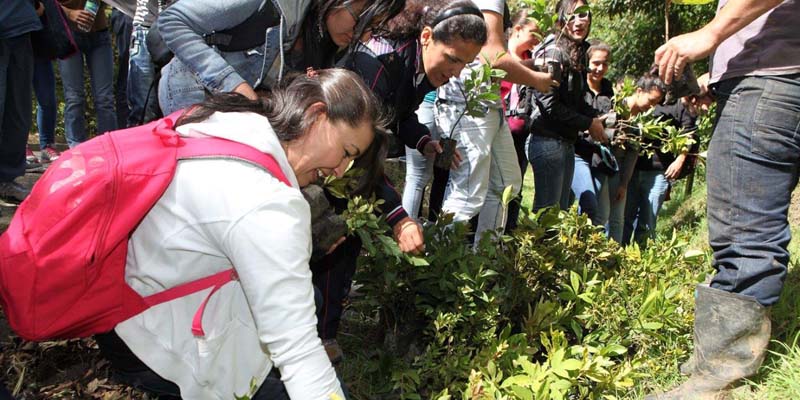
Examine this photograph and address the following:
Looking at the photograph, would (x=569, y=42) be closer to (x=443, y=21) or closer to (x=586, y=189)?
(x=586, y=189)

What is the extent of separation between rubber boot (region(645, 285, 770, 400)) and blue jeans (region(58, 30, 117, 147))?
12.4 ft

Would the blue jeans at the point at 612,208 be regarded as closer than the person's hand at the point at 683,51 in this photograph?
No

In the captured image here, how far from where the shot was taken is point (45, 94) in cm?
423

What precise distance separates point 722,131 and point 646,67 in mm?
9896

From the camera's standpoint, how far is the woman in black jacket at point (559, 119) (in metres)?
3.94

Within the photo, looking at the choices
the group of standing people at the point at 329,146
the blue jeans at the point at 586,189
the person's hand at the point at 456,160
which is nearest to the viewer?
the group of standing people at the point at 329,146

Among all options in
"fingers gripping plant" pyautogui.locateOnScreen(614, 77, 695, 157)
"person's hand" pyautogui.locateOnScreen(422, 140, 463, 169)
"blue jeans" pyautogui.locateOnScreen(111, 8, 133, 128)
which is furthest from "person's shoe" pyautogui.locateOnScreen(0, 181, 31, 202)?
"fingers gripping plant" pyautogui.locateOnScreen(614, 77, 695, 157)

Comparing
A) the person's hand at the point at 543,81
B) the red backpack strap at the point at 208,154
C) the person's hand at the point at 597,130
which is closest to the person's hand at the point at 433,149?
the person's hand at the point at 543,81

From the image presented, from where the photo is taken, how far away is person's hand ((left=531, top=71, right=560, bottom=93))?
11.7ft

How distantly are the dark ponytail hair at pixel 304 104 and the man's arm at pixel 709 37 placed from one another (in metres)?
1.11

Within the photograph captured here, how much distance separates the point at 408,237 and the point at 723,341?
1.15 m

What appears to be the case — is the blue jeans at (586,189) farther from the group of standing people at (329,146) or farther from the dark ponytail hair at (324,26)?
the dark ponytail hair at (324,26)

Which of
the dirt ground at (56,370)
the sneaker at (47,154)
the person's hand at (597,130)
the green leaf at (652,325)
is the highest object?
the person's hand at (597,130)

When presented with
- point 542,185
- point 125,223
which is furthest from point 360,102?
point 542,185
